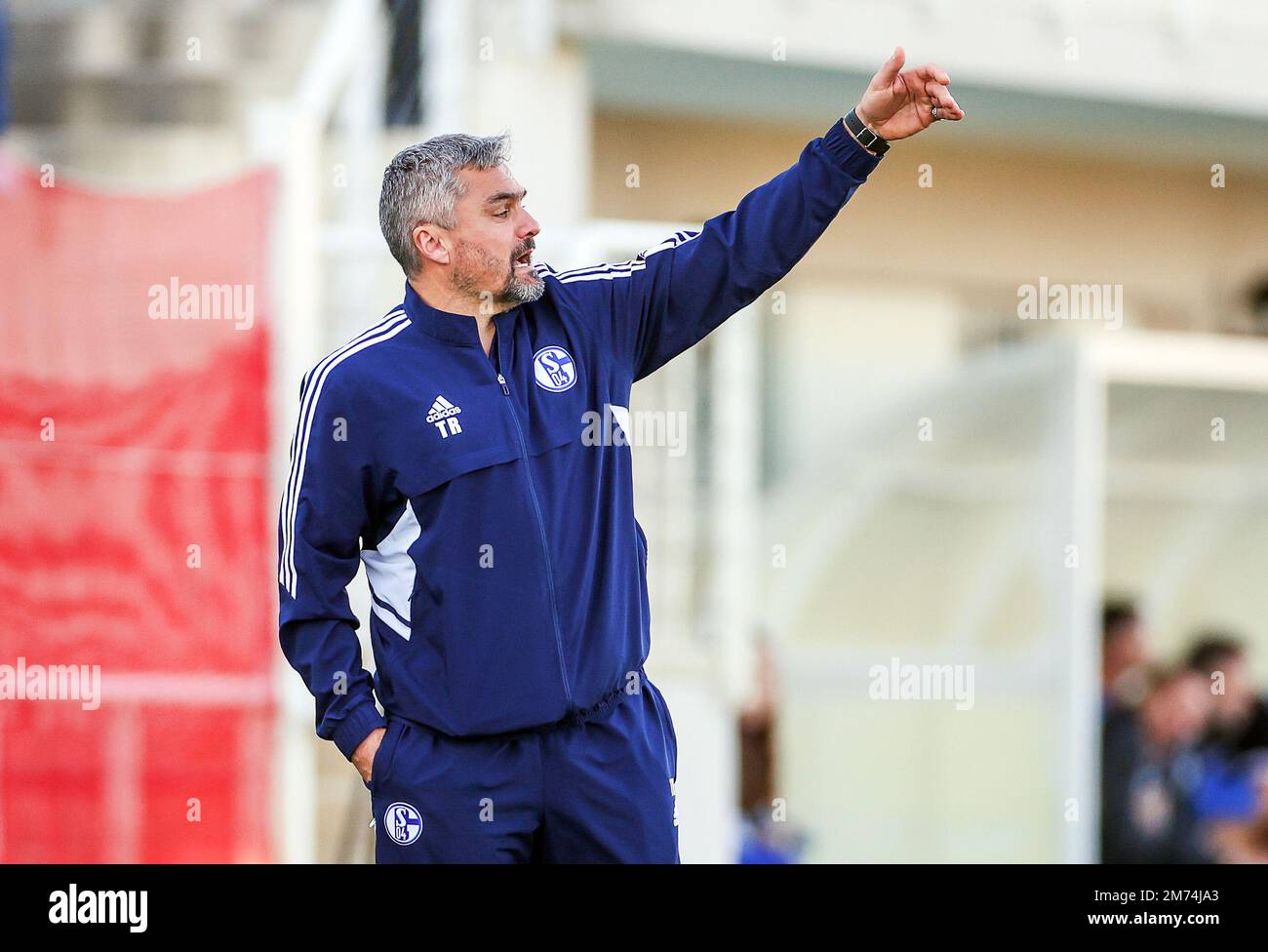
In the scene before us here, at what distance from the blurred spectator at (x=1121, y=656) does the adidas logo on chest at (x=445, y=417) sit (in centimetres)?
722

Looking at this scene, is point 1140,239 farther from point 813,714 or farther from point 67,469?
point 67,469

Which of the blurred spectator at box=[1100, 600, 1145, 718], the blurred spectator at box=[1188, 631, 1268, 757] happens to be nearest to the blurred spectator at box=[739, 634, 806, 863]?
the blurred spectator at box=[1100, 600, 1145, 718]

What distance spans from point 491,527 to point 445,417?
237 millimetres

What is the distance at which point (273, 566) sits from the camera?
658 centimetres

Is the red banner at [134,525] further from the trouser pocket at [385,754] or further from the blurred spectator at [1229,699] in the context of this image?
the blurred spectator at [1229,699]

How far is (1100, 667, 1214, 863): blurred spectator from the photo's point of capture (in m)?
9.34

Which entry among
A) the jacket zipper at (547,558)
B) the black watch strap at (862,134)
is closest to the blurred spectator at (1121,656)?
the black watch strap at (862,134)

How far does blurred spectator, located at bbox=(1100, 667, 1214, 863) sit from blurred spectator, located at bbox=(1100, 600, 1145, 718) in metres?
0.16

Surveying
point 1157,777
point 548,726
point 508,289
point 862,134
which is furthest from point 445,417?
point 1157,777

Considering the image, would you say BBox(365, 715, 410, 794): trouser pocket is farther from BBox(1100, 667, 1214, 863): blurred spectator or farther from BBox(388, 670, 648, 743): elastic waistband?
BBox(1100, 667, 1214, 863): blurred spectator

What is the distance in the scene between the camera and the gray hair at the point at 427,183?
3.78m

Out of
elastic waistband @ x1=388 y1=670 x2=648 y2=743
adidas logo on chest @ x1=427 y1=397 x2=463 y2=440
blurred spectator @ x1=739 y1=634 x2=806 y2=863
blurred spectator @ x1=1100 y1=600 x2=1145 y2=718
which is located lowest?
blurred spectator @ x1=739 y1=634 x2=806 y2=863

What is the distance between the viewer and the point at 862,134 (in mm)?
3775
